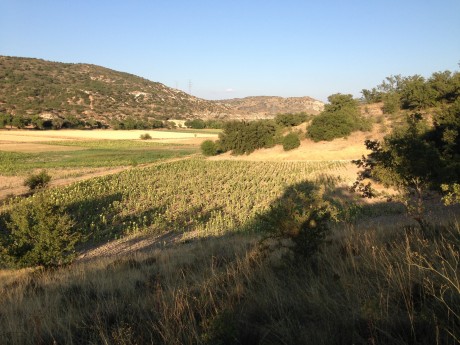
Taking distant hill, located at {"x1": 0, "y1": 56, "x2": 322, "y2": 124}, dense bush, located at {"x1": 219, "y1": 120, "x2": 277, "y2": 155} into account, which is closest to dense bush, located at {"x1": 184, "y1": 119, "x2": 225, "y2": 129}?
distant hill, located at {"x1": 0, "y1": 56, "x2": 322, "y2": 124}

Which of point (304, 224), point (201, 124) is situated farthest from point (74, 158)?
point (201, 124)

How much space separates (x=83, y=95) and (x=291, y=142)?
112 metres

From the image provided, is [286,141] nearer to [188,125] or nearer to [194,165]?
[194,165]

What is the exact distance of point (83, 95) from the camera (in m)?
141

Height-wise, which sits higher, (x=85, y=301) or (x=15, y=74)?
(x=15, y=74)

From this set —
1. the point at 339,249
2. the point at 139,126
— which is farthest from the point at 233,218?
the point at 139,126

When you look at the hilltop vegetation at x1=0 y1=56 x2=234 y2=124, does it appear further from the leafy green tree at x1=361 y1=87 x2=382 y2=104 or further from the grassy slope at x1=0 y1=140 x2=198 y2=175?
the leafy green tree at x1=361 y1=87 x2=382 y2=104

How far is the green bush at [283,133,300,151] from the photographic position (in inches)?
2189

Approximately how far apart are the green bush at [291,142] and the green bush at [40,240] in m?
45.7

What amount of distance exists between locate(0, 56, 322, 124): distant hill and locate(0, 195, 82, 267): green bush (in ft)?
355

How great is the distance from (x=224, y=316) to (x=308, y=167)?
38.6 metres

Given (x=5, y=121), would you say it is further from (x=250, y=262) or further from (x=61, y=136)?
(x=250, y=262)

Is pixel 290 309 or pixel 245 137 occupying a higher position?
pixel 245 137

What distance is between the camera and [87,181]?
33719mm
